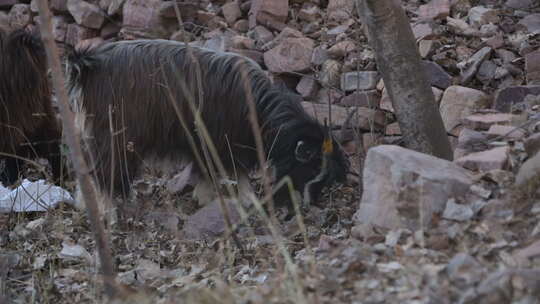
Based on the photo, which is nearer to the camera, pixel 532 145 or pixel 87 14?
pixel 532 145

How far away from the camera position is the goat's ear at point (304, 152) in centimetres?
572

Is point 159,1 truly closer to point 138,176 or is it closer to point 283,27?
point 283,27

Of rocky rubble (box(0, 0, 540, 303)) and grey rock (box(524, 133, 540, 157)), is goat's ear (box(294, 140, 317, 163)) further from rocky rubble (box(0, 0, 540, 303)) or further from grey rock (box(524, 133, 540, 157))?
grey rock (box(524, 133, 540, 157))

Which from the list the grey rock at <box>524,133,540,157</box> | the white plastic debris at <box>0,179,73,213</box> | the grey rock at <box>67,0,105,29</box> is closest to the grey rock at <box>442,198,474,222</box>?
the grey rock at <box>524,133,540,157</box>

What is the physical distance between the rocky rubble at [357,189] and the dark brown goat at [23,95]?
0.64 meters

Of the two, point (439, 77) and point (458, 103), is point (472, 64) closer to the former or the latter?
point (439, 77)

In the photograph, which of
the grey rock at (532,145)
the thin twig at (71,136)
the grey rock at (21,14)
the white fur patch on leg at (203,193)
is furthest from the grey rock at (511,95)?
the grey rock at (21,14)

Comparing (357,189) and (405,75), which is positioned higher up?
(405,75)

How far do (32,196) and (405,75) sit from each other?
2.68 metres

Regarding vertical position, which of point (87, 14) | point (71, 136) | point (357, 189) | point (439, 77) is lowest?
point (357, 189)

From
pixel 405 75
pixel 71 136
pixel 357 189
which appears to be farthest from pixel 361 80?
pixel 71 136

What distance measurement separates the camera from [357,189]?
238 inches

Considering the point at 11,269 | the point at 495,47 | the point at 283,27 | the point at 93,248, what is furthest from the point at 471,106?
the point at 11,269

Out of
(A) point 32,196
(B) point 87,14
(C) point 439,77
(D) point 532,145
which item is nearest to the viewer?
(D) point 532,145
